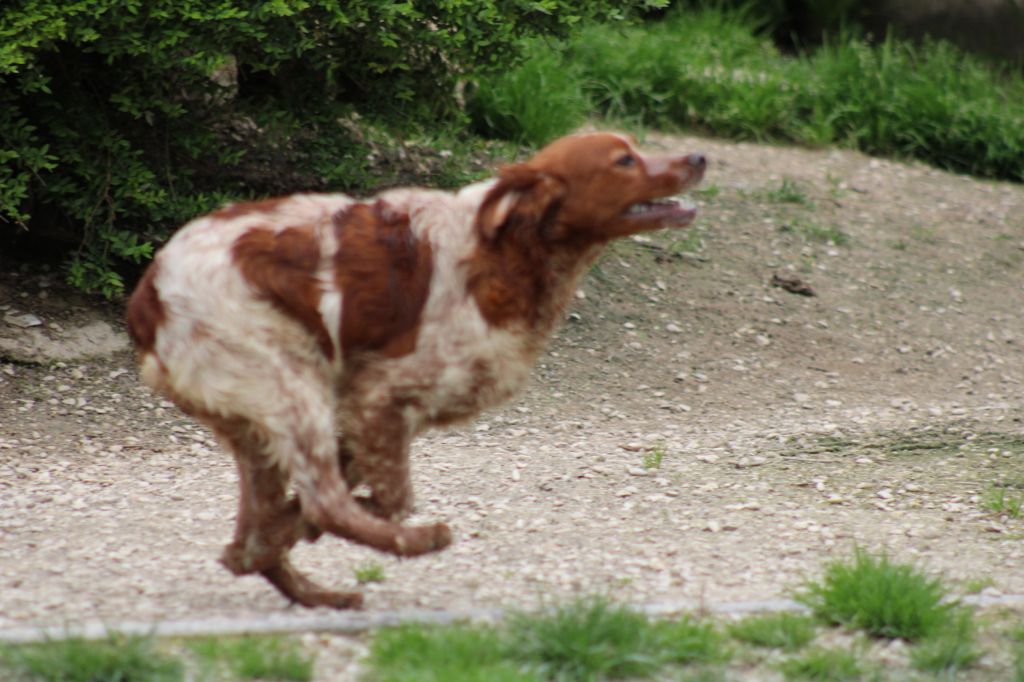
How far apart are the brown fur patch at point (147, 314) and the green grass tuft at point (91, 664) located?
0.83m

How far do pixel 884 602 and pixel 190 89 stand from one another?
447 cm

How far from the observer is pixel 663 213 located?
4277 millimetres

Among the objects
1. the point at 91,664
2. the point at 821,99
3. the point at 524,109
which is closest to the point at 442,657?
the point at 91,664

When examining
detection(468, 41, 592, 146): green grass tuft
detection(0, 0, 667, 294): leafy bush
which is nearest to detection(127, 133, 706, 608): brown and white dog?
detection(0, 0, 667, 294): leafy bush

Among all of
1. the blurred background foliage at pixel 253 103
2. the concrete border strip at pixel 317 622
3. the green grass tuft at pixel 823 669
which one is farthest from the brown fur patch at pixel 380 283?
the blurred background foliage at pixel 253 103

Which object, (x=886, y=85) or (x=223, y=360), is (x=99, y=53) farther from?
(x=886, y=85)

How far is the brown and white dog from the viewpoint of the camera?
3990 mm

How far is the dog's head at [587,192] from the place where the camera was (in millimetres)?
4148

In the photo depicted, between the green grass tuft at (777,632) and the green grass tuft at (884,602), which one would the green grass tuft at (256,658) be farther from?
the green grass tuft at (884,602)

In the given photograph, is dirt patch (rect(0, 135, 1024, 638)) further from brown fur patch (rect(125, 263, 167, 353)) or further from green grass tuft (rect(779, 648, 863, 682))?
brown fur patch (rect(125, 263, 167, 353))

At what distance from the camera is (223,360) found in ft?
13.0

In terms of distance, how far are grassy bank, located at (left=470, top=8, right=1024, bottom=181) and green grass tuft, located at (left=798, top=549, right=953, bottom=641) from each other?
6.19 metres

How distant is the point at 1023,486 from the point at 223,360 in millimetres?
3550

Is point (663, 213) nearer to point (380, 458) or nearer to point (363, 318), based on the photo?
point (363, 318)
